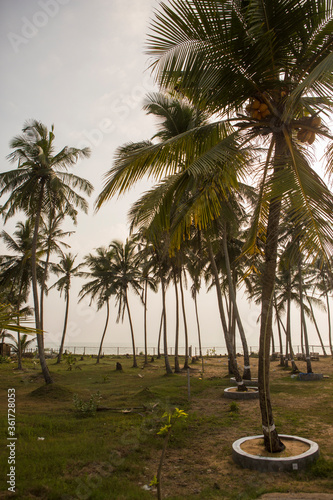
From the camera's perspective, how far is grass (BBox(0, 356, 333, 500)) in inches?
188

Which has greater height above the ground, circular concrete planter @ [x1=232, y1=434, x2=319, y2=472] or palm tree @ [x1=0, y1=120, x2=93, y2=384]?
palm tree @ [x1=0, y1=120, x2=93, y2=384]

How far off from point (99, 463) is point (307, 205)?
16.3 ft

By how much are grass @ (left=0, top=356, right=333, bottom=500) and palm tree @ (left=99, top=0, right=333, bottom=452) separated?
3.48ft

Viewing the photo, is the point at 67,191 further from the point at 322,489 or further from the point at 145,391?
the point at 322,489

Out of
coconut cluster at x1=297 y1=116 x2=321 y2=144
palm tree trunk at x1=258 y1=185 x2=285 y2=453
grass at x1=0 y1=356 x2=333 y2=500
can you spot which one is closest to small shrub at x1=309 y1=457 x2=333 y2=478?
grass at x1=0 y1=356 x2=333 y2=500

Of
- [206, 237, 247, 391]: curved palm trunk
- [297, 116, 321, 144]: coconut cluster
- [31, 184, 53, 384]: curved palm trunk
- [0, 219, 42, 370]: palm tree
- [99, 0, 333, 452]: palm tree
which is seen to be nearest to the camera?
[99, 0, 333, 452]: palm tree

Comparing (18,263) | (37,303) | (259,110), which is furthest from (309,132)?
(18,263)

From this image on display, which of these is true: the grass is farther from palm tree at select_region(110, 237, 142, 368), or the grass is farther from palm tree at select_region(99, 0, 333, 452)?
palm tree at select_region(110, 237, 142, 368)

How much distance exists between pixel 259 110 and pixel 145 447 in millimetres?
6241

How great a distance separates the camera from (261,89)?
208 inches

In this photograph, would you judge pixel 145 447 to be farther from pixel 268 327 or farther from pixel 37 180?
pixel 37 180

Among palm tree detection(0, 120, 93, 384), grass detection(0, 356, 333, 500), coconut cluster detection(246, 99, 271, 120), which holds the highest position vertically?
palm tree detection(0, 120, 93, 384)

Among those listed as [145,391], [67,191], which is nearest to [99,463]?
[145,391]

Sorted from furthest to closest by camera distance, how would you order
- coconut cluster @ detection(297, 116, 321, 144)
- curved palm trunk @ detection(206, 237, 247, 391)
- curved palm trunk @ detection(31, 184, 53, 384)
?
curved palm trunk @ detection(31, 184, 53, 384), curved palm trunk @ detection(206, 237, 247, 391), coconut cluster @ detection(297, 116, 321, 144)
